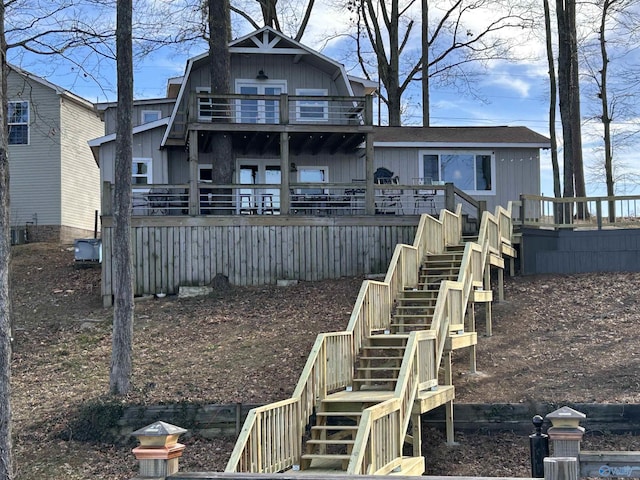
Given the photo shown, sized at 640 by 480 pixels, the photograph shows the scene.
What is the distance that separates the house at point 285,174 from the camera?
19344 millimetres

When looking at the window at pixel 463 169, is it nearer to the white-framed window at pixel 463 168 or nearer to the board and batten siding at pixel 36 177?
the white-framed window at pixel 463 168

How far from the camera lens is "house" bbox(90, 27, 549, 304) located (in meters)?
19.3

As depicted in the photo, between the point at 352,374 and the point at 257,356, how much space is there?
292 centimetres

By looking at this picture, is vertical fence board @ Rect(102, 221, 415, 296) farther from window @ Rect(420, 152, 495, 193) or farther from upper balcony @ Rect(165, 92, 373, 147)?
window @ Rect(420, 152, 495, 193)

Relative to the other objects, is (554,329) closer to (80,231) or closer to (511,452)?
(511,452)

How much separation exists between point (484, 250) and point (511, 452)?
225 inches

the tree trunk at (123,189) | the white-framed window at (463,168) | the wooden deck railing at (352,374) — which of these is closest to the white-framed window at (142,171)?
the white-framed window at (463,168)

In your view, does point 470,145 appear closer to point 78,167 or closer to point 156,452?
point 78,167

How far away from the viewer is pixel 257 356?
14.7m

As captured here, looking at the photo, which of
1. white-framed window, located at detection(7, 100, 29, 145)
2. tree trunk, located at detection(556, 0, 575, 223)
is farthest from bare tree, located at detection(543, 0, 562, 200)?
white-framed window, located at detection(7, 100, 29, 145)

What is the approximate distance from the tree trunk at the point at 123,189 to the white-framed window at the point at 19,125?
1739 cm

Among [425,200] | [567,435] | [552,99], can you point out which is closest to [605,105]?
[552,99]

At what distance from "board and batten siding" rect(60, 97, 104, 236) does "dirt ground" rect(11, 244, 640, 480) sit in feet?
35.6

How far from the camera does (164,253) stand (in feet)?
62.9
